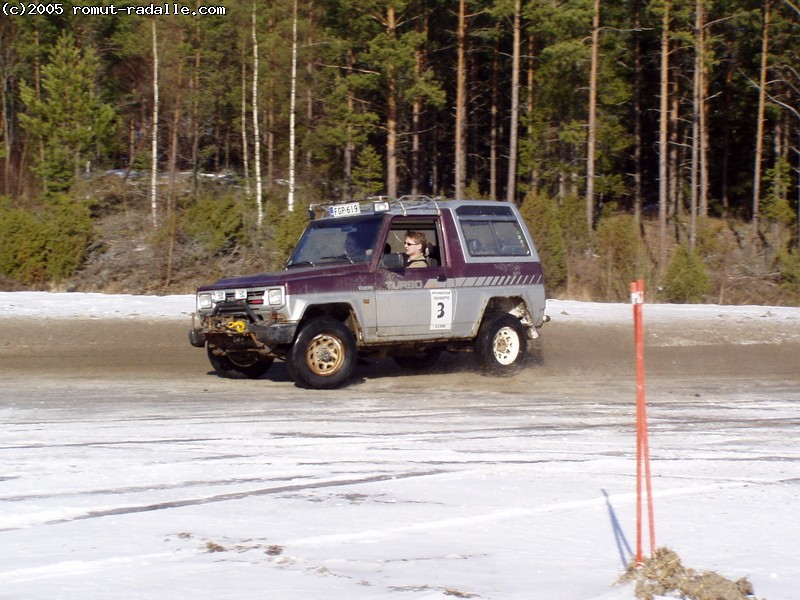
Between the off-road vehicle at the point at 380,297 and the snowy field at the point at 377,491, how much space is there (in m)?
0.60

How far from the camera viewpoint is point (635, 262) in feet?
79.2

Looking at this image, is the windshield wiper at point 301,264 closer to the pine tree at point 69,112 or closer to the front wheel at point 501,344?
the front wheel at point 501,344

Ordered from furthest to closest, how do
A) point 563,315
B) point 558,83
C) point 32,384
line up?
1. point 558,83
2. point 563,315
3. point 32,384

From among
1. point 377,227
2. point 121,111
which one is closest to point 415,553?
point 377,227

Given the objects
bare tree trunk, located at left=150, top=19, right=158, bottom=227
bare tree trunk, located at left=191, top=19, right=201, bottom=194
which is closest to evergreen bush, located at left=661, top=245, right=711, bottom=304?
bare tree trunk, located at left=150, top=19, right=158, bottom=227

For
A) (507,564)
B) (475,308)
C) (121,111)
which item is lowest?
(507,564)

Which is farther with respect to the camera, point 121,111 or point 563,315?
point 121,111

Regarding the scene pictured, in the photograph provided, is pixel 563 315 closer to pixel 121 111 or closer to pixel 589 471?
pixel 589 471

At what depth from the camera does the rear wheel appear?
11.7 m

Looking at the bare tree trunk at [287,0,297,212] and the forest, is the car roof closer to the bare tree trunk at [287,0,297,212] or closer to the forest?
the forest

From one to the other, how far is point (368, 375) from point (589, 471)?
6.04 meters

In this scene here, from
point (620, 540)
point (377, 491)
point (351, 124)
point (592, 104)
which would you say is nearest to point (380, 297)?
point (377, 491)

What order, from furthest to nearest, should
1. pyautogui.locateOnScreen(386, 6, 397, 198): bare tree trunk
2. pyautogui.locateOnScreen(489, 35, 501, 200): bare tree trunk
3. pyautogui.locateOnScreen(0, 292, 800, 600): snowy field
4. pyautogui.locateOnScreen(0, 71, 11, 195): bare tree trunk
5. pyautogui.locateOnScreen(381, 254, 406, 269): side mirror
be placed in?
pyautogui.locateOnScreen(489, 35, 501, 200): bare tree trunk < pyautogui.locateOnScreen(0, 71, 11, 195): bare tree trunk < pyautogui.locateOnScreen(386, 6, 397, 198): bare tree trunk < pyautogui.locateOnScreen(381, 254, 406, 269): side mirror < pyautogui.locateOnScreen(0, 292, 800, 600): snowy field

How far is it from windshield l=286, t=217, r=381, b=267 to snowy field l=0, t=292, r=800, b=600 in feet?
5.29
